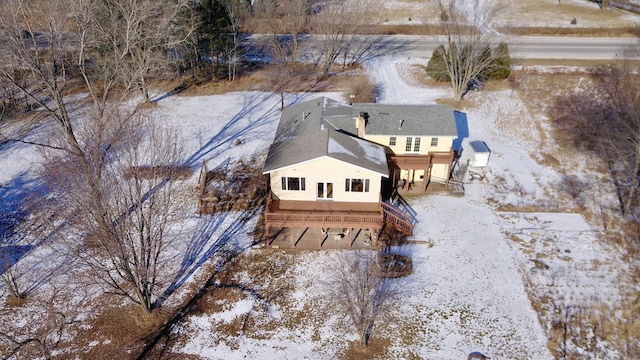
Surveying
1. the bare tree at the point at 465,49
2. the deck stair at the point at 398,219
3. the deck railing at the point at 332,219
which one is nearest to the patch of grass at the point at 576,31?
the bare tree at the point at 465,49

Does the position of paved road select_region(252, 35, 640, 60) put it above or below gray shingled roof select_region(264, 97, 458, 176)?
above

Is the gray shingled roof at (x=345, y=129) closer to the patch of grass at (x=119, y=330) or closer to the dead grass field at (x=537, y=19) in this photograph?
the patch of grass at (x=119, y=330)

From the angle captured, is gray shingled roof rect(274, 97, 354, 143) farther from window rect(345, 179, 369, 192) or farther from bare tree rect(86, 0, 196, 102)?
bare tree rect(86, 0, 196, 102)

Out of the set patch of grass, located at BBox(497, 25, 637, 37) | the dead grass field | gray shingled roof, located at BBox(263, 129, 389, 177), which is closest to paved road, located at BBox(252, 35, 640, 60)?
patch of grass, located at BBox(497, 25, 637, 37)

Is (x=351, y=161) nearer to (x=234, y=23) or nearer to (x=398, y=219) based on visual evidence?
(x=398, y=219)

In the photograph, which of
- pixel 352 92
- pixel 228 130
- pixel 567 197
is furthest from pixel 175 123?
pixel 567 197

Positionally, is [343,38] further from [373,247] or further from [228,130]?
[373,247]

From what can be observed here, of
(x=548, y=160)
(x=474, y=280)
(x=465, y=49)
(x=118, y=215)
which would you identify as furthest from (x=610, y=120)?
(x=118, y=215)
